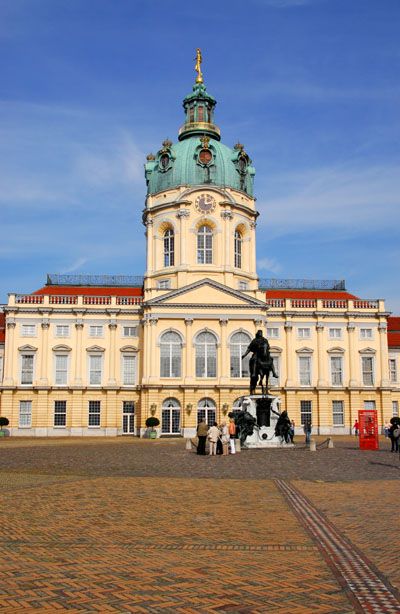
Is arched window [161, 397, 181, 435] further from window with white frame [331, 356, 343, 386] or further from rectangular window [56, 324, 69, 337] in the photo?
window with white frame [331, 356, 343, 386]

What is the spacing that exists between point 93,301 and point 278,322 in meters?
17.3

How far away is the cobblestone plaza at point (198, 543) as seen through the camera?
7.73m

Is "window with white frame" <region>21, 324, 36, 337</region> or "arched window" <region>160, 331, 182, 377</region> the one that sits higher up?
"window with white frame" <region>21, 324, 36, 337</region>

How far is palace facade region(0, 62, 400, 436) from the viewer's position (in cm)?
5706

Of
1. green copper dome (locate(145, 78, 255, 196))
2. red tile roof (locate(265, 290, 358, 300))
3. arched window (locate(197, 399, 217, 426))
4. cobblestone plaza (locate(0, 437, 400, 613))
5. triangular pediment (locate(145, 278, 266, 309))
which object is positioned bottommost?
cobblestone plaza (locate(0, 437, 400, 613))

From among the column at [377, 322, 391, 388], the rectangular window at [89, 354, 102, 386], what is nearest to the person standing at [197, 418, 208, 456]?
the rectangular window at [89, 354, 102, 386]

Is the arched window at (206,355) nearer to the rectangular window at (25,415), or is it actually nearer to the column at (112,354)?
the column at (112,354)

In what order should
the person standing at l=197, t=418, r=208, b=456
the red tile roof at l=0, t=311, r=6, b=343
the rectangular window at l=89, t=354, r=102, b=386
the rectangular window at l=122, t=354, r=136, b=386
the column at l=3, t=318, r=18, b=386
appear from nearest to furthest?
the person standing at l=197, t=418, r=208, b=456, the column at l=3, t=318, r=18, b=386, the rectangular window at l=89, t=354, r=102, b=386, the rectangular window at l=122, t=354, r=136, b=386, the red tile roof at l=0, t=311, r=6, b=343

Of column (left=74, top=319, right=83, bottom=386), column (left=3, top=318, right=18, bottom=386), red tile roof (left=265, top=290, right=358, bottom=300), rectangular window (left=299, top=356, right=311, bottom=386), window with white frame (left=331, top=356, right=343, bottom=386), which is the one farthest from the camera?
red tile roof (left=265, top=290, right=358, bottom=300)

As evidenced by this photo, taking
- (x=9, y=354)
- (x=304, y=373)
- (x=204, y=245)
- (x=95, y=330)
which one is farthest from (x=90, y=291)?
(x=304, y=373)

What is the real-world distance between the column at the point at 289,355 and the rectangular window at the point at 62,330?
66.6 ft

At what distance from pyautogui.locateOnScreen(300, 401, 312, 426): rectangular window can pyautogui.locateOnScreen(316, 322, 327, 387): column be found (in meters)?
2.11

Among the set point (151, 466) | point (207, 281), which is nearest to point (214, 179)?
point (207, 281)

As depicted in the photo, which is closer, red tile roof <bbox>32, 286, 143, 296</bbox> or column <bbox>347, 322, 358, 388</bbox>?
column <bbox>347, 322, 358, 388</bbox>
